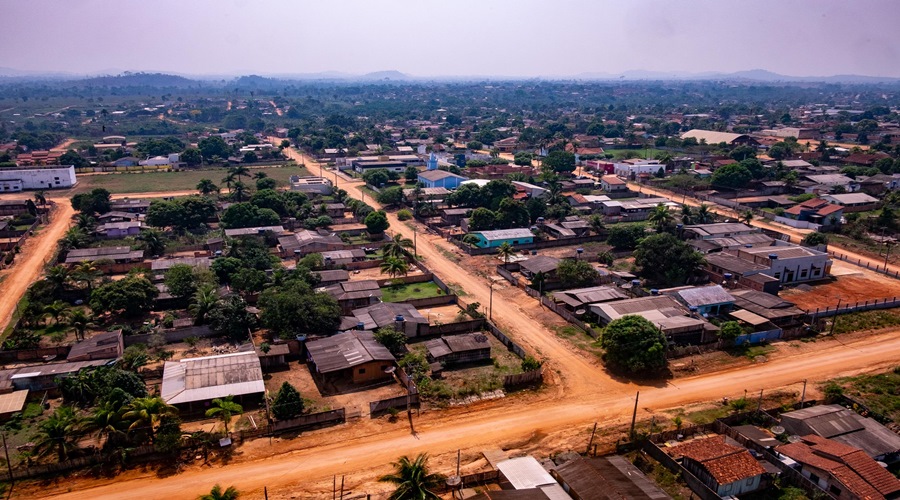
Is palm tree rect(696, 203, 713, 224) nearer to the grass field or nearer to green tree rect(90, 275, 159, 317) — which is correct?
green tree rect(90, 275, 159, 317)

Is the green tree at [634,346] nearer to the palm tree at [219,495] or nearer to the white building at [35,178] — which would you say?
the palm tree at [219,495]

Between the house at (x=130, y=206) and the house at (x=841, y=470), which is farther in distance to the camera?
the house at (x=130, y=206)

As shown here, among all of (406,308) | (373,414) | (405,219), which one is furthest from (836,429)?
(405,219)

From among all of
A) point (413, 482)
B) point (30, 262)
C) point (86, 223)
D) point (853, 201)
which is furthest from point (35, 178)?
point (853, 201)

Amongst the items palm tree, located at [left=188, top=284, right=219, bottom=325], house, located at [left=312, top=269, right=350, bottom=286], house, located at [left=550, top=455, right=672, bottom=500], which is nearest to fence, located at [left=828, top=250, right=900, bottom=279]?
house, located at [left=550, top=455, right=672, bottom=500]

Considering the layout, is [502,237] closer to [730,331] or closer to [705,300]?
[705,300]

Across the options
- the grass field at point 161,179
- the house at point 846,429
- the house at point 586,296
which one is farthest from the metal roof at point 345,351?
the grass field at point 161,179
